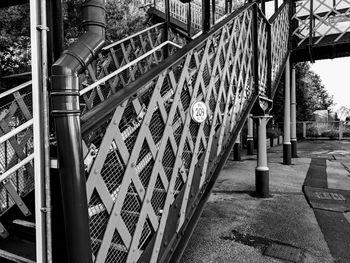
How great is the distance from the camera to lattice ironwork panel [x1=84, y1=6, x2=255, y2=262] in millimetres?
1736

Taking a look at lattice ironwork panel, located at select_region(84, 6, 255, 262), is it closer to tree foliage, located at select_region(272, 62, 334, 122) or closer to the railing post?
the railing post

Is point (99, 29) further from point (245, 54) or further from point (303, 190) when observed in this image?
point (303, 190)

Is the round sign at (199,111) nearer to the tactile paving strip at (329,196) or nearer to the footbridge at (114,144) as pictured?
the footbridge at (114,144)

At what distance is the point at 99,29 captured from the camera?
65.2 inches

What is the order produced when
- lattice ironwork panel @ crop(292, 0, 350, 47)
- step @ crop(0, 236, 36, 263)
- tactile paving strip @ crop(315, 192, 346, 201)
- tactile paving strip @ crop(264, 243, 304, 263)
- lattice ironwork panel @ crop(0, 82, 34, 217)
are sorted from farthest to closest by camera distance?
1. lattice ironwork panel @ crop(292, 0, 350, 47)
2. tactile paving strip @ crop(315, 192, 346, 201)
3. tactile paving strip @ crop(264, 243, 304, 263)
4. lattice ironwork panel @ crop(0, 82, 34, 217)
5. step @ crop(0, 236, 36, 263)

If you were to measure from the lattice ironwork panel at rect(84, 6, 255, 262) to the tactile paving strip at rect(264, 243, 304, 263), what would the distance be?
1.53 m

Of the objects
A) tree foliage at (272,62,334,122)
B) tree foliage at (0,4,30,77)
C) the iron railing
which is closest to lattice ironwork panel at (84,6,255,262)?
the iron railing

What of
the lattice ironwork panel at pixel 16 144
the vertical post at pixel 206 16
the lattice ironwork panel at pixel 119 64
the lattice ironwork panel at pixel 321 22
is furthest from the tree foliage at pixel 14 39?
the lattice ironwork panel at pixel 321 22

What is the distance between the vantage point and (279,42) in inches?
278

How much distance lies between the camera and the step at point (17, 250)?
2.00 meters

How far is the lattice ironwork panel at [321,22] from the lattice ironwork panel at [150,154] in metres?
6.28

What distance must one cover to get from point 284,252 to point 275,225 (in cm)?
94

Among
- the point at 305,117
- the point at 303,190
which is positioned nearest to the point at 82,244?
the point at 303,190

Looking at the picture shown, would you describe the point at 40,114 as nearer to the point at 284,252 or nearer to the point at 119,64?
the point at 284,252
